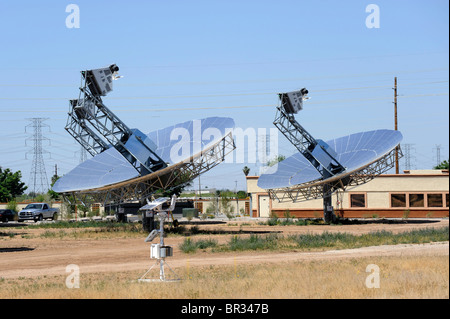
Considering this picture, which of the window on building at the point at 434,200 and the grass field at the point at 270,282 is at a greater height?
the window on building at the point at 434,200

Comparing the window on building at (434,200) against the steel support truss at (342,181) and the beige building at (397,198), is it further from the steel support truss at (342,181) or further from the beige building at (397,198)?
the steel support truss at (342,181)

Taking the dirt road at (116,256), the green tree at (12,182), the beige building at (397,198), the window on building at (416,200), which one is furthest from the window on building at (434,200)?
the green tree at (12,182)

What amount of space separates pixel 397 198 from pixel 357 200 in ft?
15.7

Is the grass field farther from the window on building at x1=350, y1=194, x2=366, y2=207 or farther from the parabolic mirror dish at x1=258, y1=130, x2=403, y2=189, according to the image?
the window on building at x1=350, y1=194, x2=366, y2=207

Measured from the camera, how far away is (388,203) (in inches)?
2869

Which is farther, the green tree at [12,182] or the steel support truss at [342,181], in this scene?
the green tree at [12,182]

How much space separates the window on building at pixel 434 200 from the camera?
2788 inches

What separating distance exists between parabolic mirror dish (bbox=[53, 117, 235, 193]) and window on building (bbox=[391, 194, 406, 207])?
33.5 metres

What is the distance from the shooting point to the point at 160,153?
48000 mm

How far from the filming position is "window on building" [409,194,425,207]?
71188 mm

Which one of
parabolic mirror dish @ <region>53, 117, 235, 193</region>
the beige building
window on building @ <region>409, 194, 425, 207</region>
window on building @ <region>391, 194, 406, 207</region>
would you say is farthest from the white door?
parabolic mirror dish @ <region>53, 117, 235, 193</region>

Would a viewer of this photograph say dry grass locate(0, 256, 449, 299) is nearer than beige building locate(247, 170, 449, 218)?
Yes

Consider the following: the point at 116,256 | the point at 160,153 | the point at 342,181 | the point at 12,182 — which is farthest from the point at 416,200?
the point at 12,182
